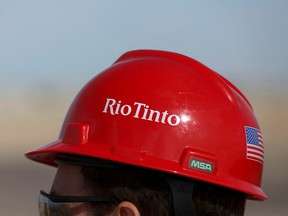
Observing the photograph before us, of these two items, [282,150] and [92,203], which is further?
[282,150]

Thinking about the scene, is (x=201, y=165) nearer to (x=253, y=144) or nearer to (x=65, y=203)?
(x=253, y=144)

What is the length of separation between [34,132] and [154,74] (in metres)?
29.5

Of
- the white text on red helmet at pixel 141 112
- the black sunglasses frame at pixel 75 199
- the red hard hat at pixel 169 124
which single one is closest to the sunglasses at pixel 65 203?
the black sunglasses frame at pixel 75 199

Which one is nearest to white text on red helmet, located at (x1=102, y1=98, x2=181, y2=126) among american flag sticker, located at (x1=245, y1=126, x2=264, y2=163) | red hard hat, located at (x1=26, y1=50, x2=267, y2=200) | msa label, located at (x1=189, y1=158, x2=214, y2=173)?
red hard hat, located at (x1=26, y1=50, x2=267, y2=200)

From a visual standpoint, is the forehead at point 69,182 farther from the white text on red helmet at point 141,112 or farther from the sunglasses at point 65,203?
the white text on red helmet at point 141,112

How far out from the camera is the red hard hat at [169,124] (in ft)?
9.59

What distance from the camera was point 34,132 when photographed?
32.2 metres

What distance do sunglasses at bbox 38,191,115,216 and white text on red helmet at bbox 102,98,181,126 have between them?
11.7 inches

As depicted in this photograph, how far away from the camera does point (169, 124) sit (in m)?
2.92

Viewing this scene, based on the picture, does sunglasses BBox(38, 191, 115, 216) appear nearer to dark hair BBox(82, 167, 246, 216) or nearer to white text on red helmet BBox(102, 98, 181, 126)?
dark hair BBox(82, 167, 246, 216)

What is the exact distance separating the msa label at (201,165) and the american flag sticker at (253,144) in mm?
171

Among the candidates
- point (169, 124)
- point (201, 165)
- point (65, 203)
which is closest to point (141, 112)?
point (169, 124)

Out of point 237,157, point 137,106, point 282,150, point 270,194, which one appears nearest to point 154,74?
point 137,106

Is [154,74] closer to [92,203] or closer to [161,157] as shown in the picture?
[161,157]
